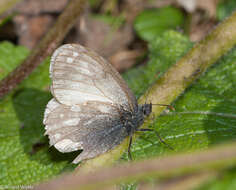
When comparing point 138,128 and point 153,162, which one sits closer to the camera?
point 153,162

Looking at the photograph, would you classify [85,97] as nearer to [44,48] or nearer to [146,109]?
[146,109]

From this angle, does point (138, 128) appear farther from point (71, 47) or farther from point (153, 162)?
point (153, 162)

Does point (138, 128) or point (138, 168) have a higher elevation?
point (138, 168)

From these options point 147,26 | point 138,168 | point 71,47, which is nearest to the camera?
point 138,168

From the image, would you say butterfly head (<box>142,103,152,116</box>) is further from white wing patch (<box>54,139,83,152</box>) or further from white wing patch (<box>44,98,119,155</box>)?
white wing patch (<box>54,139,83,152</box>)

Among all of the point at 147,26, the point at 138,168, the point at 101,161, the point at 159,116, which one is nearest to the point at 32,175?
the point at 101,161

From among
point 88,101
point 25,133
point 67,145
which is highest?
point 88,101

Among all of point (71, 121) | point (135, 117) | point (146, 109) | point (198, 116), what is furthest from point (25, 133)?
point (198, 116)
